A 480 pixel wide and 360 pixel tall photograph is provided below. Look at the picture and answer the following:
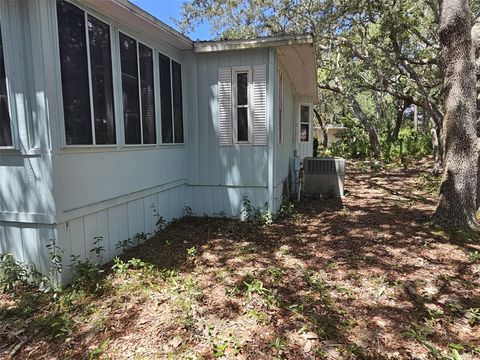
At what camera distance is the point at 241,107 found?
5875mm

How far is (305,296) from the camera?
130 inches

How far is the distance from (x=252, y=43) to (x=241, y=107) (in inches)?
42.8

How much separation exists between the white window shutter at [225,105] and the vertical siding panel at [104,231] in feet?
8.71

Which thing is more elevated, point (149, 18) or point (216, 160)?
point (149, 18)

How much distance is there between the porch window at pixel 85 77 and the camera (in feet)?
11.4

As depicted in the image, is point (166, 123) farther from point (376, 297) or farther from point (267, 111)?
point (376, 297)

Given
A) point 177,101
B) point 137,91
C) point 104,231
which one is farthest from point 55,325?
point 177,101

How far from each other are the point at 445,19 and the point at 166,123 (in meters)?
4.62

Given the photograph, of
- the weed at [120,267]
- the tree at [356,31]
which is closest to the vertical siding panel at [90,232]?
the weed at [120,267]

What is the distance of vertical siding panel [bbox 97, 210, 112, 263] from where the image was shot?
4.03 m

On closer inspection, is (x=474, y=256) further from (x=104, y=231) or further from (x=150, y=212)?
(x=104, y=231)

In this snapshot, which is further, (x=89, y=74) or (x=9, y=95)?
(x=89, y=74)

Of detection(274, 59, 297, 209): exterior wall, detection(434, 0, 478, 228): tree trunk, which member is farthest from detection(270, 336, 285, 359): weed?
detection(274, 59, 297, 209): exterior wall

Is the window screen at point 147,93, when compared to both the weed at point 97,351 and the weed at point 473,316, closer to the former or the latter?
the weed at point 97,351
